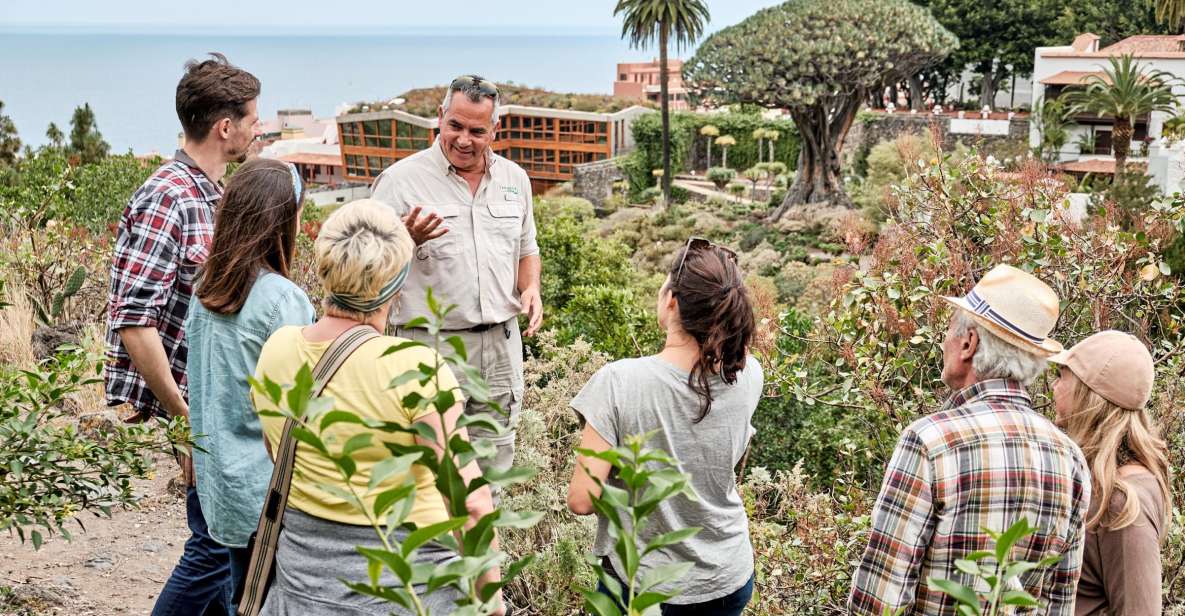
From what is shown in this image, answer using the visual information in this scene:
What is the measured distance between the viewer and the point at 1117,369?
2215 millimetres

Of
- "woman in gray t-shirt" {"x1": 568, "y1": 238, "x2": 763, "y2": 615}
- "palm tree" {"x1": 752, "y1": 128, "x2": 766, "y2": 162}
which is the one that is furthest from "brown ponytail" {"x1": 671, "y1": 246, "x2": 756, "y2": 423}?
"palm tree" {"x1": 752, "y1": 128, "x2": 766, "y2": 162}

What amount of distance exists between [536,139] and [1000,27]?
19.7 m

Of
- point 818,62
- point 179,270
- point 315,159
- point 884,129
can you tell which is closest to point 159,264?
point 179,270

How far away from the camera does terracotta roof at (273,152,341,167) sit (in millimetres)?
42469

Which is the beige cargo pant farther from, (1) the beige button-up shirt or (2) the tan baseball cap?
(2) the tan baseball cap

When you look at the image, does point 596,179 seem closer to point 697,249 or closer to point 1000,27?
point 1000,27

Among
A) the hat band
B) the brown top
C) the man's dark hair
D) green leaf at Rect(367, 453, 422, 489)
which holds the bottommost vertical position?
the brown top

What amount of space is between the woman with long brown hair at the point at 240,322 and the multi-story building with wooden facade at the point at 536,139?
34216mm

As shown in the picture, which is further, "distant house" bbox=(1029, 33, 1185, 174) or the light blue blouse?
"distant house" bbox=(1029, 33, 1185, 174)

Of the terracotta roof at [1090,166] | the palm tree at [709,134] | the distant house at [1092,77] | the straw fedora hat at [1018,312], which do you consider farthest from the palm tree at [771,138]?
the straw fedora hat at [1018,312]

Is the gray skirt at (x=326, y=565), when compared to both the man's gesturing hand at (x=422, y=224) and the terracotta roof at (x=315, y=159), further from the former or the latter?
the terracotta roof at (x=315, y=159)

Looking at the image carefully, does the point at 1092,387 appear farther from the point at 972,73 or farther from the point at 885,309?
the point at 972,73

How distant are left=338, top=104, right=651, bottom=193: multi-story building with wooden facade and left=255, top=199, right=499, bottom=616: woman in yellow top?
34.7 meters

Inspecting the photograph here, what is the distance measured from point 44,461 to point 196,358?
43 cm
